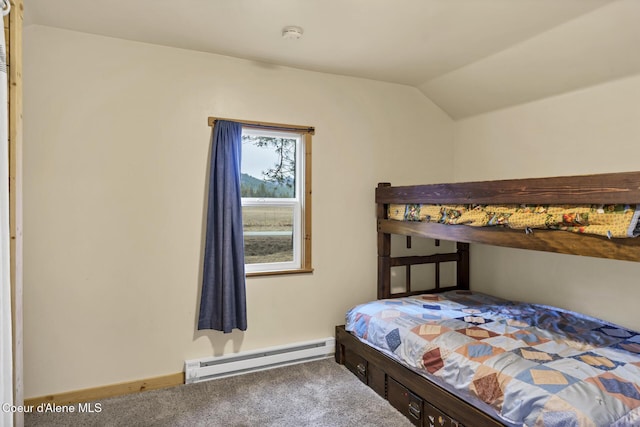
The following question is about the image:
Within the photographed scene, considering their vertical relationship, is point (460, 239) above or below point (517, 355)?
above

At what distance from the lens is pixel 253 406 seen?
8.04 ft

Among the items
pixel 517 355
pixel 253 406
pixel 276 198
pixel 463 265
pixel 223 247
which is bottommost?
pixel 253 406

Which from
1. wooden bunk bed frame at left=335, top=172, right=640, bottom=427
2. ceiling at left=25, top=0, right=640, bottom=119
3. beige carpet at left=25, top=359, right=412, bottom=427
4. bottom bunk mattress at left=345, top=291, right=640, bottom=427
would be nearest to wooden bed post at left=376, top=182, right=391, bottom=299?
wooden bunk bed frame at left=335, top=172, right=640, bottom=427

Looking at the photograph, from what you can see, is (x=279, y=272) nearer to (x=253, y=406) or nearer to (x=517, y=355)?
(x=253, y=406)

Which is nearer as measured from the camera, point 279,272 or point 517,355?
point 517,355

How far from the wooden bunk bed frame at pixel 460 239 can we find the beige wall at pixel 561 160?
37.7 inches

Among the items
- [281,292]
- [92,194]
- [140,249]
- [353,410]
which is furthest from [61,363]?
[353,410]

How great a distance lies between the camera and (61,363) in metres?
2.50

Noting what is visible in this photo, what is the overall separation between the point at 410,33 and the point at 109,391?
3.03 meters

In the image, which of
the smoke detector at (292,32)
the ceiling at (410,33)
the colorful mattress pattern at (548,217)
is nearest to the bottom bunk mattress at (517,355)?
the colorful mattress pattern at (548,217)

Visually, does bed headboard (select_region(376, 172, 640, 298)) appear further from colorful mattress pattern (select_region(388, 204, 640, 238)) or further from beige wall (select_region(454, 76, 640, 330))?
beige wall (select_region(454, 76, 640, 330))

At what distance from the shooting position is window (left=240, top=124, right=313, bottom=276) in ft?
10.1

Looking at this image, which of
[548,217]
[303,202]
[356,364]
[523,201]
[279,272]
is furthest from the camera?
[303,202]

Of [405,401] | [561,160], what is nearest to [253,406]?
[405,401]
